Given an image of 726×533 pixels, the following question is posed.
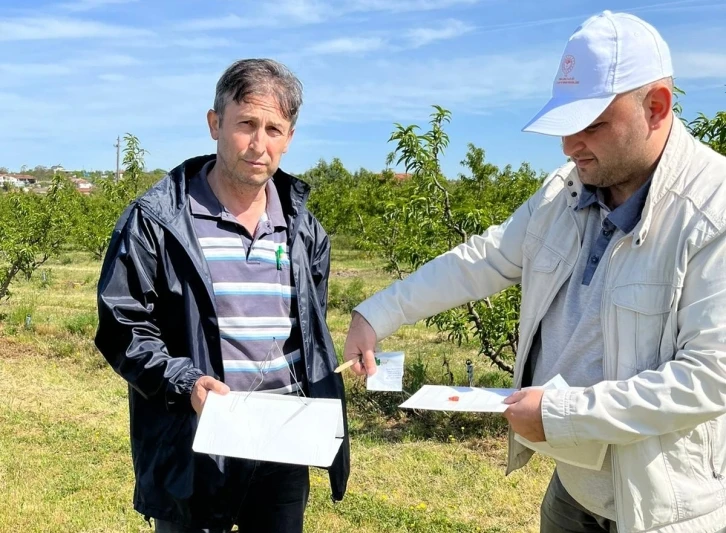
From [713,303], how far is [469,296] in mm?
781

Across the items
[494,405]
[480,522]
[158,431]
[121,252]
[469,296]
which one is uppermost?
[121,252]

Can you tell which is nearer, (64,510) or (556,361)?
(556,361)

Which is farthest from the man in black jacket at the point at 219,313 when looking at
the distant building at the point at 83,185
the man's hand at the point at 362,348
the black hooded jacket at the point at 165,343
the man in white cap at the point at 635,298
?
the distant building at the point at 83,185

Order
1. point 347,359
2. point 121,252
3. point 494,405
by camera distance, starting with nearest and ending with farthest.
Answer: point 494,405, point 121,252, point 347,359

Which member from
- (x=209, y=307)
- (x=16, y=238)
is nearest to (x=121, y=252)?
(x=209, y=307)

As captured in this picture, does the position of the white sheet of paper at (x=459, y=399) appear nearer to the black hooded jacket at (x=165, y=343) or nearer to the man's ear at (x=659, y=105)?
the black hooded jacket at (x=165, y=343)

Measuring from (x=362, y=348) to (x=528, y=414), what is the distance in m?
0.60

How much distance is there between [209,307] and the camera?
201 centimetres

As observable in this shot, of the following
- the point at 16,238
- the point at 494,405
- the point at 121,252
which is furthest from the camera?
the point at 16,238

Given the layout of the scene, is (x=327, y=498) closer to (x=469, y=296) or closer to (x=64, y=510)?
(x=64, y=510)

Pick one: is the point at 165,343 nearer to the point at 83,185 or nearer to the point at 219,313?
the point at 219,313

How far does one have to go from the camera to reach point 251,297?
6.92ft

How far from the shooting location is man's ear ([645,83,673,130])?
5.38 feet

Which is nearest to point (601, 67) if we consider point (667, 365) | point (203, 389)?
point (667, 365)
